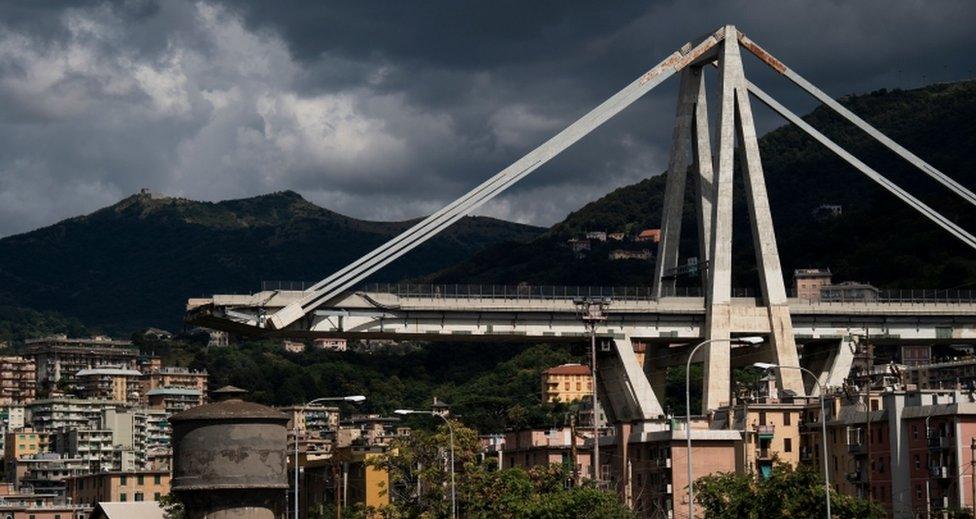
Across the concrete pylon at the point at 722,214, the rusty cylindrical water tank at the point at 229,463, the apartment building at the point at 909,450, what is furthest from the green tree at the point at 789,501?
the rusty cylindrical water tank at the point at 229,463

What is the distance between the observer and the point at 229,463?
166ft

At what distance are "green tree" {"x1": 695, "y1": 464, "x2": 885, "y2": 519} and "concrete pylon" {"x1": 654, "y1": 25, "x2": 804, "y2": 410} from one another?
27255 mm

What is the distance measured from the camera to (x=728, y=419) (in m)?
112

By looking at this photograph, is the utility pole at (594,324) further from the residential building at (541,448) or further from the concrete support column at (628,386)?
the residential building at (541,448)

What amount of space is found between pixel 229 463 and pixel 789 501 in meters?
33.2

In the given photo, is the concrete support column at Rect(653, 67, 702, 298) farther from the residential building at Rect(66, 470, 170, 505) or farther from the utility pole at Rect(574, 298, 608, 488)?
the residential building at Rect(66, 470, 170, 505)

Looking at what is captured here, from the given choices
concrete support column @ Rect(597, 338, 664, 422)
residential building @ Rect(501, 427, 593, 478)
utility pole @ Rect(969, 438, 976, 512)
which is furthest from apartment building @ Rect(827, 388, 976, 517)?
residential building @ Rect(501, 427, 593, 478)

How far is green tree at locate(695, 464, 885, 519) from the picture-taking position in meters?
77.5

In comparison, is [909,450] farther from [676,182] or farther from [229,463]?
[229,463]

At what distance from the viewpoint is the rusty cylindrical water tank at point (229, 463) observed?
50094 mm

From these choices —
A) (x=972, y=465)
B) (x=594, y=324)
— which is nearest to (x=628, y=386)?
(x=594, y=324)

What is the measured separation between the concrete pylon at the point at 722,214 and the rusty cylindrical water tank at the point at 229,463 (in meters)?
60.8

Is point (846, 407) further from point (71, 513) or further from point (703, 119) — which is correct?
point (71, 513)

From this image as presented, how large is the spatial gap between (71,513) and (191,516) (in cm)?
13343
